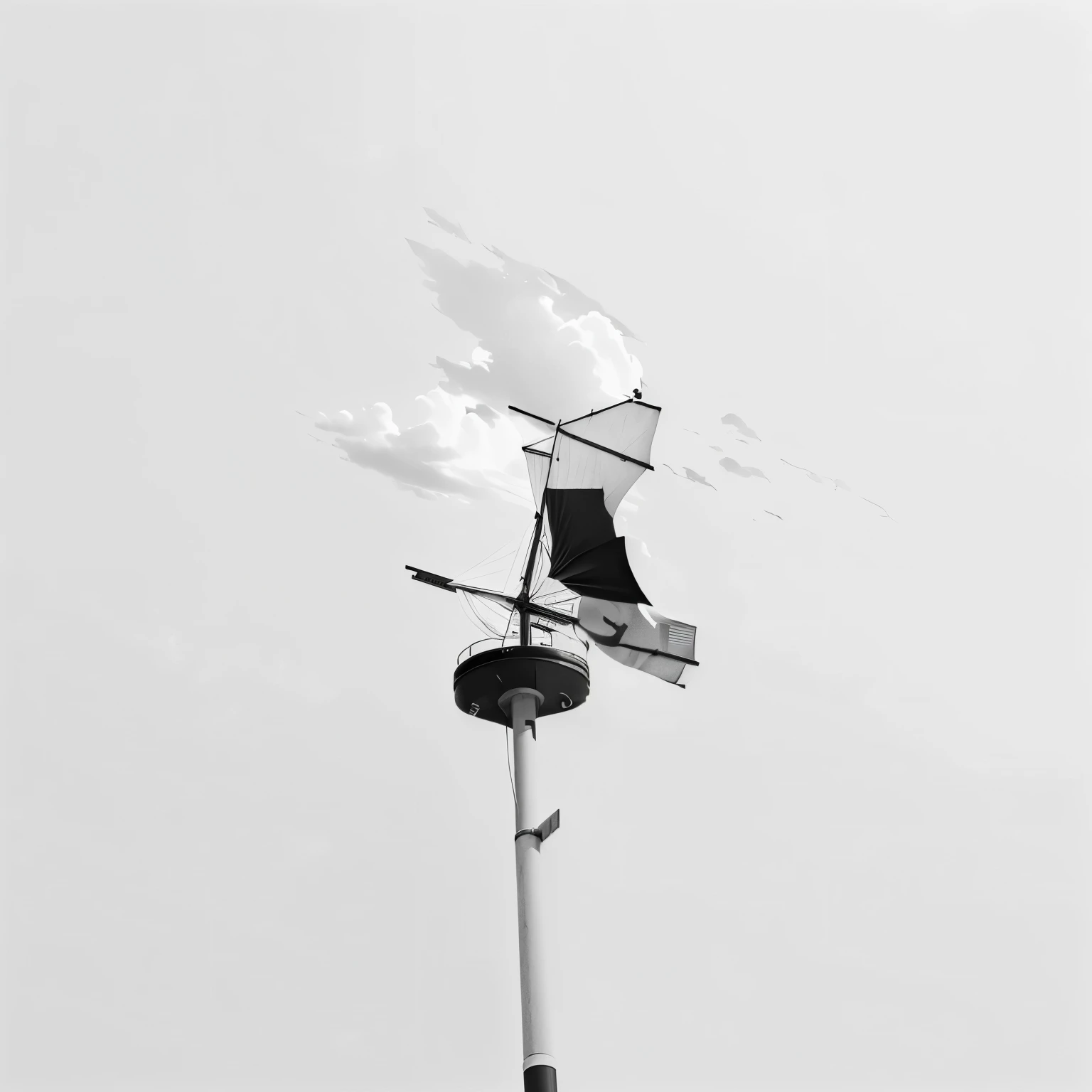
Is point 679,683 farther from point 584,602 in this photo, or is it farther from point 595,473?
point 595,473

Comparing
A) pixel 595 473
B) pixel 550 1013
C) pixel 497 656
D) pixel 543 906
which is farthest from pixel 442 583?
pixel 550 1013

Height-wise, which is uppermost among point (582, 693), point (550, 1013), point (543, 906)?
point (582, 693)

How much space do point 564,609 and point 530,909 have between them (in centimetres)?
652

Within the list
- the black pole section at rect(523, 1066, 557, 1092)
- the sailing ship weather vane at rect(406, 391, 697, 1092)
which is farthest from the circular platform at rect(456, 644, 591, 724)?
the black pole section at rect(523, 1066, 557, 1092)

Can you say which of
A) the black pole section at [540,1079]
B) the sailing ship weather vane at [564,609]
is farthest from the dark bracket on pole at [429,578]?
the black pole section at [540,1079]

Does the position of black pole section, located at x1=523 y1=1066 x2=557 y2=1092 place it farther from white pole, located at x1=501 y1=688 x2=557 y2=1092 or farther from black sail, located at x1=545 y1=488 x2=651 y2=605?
black sail, located at x1=545 y1=488 x2=651 y2=605

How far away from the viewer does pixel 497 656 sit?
71.8 ft

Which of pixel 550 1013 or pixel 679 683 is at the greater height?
pixel 679 683

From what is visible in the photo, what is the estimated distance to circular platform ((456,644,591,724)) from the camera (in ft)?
71.7

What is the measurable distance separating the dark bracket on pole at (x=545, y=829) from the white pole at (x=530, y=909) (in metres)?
0.02

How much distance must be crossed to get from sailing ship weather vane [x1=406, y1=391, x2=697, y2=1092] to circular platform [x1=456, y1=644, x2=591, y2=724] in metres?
0.02

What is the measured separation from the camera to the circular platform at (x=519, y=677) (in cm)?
2184

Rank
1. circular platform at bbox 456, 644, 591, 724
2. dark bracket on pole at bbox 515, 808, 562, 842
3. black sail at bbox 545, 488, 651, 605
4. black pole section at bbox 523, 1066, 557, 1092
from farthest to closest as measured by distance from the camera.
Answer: black sail at bbox 545, 488, 651, 605
circular platform at bbox 456, 644, 591, 724
dark bracket on pole at bbox 515, 808, 562, 842
black pole section at bbox 523, 1066, 557, 1092

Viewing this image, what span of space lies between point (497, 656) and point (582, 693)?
1998 mm
